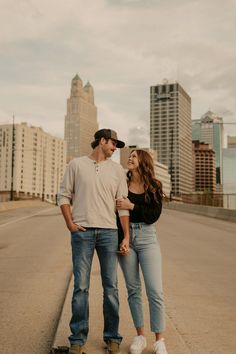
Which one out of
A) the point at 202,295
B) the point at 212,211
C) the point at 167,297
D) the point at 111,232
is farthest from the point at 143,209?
the point at 212,211

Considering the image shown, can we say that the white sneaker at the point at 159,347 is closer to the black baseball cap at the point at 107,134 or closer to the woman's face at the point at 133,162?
the woman's face at the point at 133,162

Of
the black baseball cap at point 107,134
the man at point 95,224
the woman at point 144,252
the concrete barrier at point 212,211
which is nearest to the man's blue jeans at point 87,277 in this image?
the man at point 95,224

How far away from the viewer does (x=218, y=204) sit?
3569 centimetres

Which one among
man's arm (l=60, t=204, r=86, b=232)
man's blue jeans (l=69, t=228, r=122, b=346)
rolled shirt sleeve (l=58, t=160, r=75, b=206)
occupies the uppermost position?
rolled shirt sleeve (l=58, t=160, r=75, b=206)

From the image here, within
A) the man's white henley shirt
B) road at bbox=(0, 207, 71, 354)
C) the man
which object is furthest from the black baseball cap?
road at bbox=(0, 207, 71, 354)

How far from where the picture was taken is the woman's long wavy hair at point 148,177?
4.39 metres

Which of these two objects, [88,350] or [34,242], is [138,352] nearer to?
[88,350]

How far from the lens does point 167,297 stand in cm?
686

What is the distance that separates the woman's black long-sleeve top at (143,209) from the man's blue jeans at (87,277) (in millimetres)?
283

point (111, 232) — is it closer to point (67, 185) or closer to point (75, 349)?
point (67, 185)

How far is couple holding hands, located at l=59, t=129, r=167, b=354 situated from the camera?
163 inches

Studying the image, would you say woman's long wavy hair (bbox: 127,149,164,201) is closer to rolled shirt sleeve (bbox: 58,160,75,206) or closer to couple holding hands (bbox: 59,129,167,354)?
couple holding hands (bbox: 59,129,167,354)

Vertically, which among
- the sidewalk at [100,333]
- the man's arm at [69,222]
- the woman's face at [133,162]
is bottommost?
the sidewalk at [100,333]

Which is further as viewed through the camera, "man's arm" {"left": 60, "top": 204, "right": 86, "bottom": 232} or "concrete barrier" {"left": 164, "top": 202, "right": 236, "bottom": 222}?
"concrete barrier" {"left": 164, "top": 202, "right": 236, "bottom": 222}
